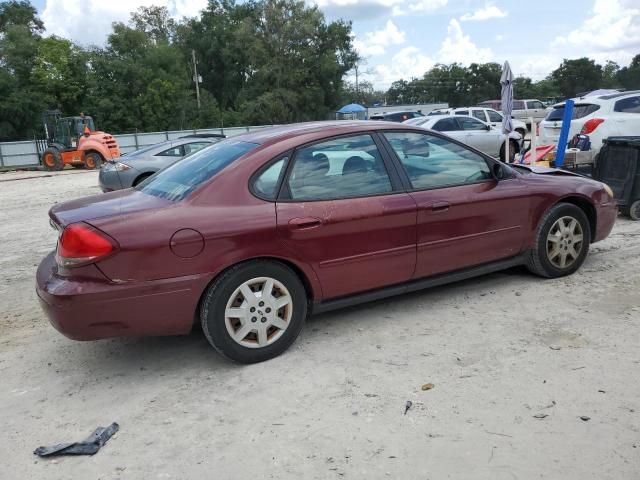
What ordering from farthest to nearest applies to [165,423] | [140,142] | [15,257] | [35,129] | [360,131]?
[35,129] < [140,142] < [15,257] < [360,131] < [165,423]

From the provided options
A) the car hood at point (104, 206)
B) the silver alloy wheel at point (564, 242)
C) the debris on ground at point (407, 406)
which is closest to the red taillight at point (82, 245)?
the car hood at point (104, 206)

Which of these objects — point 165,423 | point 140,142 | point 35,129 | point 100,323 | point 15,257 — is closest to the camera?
point 165,423

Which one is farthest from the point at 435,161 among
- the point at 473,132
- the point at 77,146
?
the point at 77,146

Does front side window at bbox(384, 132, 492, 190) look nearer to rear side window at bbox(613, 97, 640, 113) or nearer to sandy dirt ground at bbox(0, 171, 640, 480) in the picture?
sandy dirt ground at bbox(0, 171, 640, 480)

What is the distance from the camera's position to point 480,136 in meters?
15.0

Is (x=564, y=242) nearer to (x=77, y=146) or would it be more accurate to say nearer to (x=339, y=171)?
(x=339, y=171)

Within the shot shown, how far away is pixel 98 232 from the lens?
3.23 m

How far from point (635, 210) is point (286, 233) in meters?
5.76

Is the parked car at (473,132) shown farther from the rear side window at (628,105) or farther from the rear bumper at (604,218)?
the rear bumper at (604,218)

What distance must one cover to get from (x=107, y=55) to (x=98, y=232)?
161 ft

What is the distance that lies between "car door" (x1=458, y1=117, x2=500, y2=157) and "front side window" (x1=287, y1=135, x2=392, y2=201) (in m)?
11.6

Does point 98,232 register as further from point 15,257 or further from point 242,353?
point 15,257

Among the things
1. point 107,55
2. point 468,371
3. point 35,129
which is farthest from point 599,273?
point 107,55

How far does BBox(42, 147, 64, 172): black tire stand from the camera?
24.3 metres
